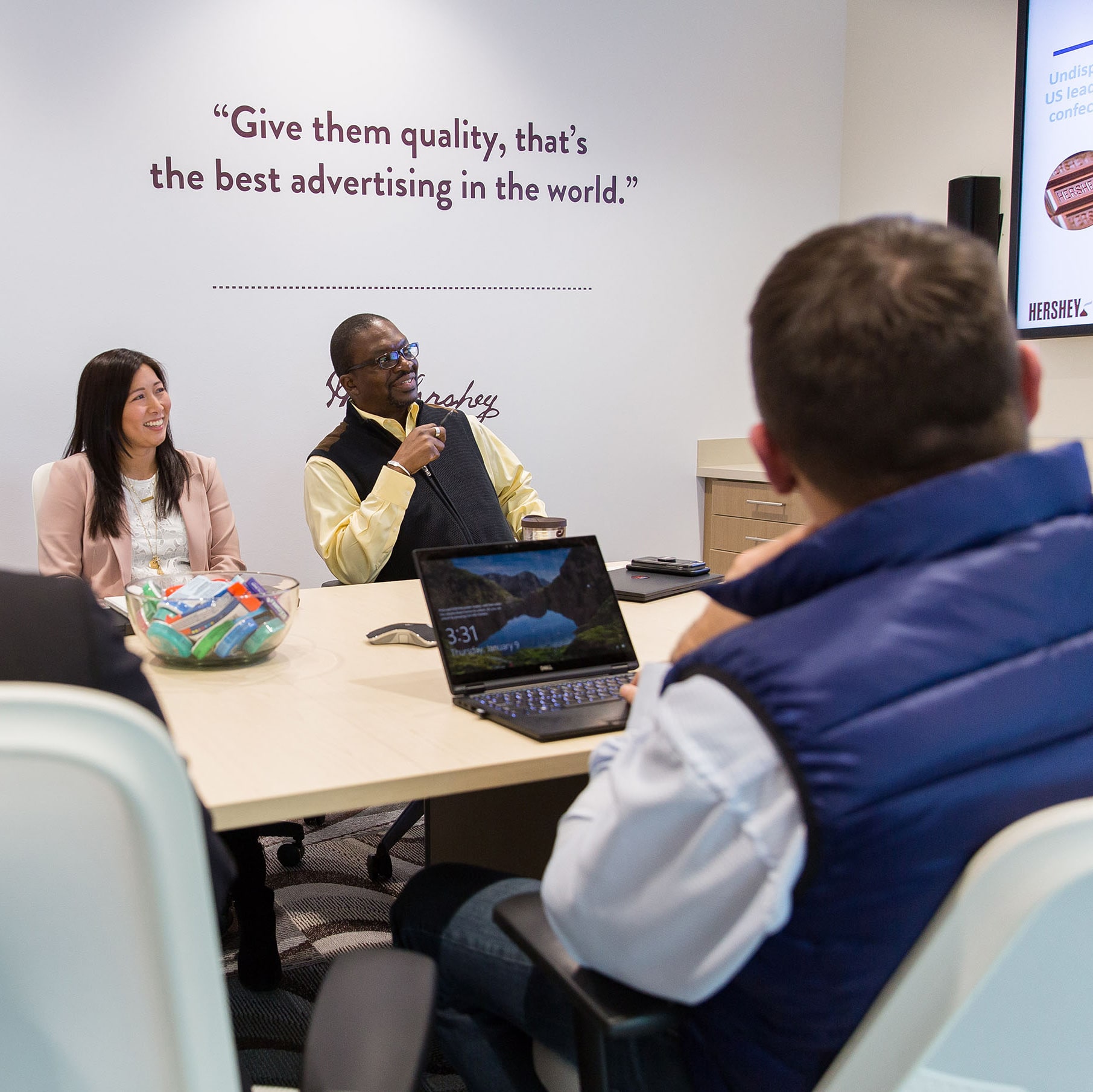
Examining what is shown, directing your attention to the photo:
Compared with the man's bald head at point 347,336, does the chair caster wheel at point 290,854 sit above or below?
below

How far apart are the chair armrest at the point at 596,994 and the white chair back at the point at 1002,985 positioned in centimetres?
14

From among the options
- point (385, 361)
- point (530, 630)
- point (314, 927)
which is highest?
point (385, 361)

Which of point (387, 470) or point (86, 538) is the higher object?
point (387, 470)

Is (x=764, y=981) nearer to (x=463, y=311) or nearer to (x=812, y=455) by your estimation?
(x=812, y=455)

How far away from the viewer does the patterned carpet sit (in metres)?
1.96

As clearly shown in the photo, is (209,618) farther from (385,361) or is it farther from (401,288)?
(401,288)

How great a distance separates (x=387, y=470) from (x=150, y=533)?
29.2 inches

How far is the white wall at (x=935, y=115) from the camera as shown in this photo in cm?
401

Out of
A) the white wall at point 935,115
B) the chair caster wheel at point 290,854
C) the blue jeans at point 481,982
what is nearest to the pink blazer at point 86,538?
the chair caster wheel at point 290,854

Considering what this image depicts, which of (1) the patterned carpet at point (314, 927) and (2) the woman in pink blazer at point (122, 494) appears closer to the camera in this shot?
(1) the patterned carpet at point (314, 927)

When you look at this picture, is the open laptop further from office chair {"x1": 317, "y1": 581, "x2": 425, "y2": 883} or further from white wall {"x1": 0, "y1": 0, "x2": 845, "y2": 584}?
white wall {"x1": 0, "y1": 0, "x2": 845, "y2": 584}

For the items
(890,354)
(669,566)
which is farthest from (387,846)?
(890,354)

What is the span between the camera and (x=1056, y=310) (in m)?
3.77

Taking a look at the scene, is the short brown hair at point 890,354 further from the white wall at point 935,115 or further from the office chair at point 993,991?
the white wall at point 935,115
